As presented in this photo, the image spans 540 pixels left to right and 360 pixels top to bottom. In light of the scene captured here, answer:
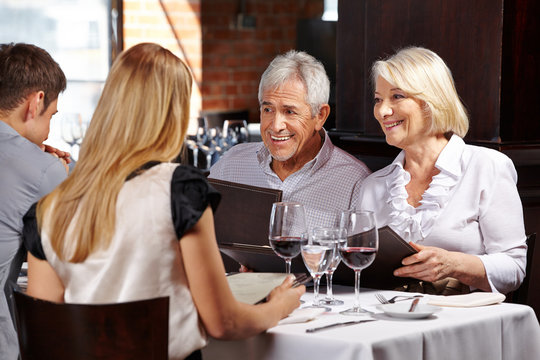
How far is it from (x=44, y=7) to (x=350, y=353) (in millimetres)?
4909

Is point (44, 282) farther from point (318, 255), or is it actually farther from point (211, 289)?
point (318, 255)

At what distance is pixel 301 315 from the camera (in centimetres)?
183

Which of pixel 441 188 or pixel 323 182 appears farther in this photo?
pixel 323 182

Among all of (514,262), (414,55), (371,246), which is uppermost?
(414,55)

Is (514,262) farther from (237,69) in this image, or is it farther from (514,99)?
(237,69)

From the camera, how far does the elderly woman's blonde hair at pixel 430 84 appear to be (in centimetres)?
260

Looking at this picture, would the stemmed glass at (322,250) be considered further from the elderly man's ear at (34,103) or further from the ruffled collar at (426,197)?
the elderly man's ear at (34,103)

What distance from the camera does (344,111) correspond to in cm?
375

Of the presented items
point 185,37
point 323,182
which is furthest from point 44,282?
point 185,37

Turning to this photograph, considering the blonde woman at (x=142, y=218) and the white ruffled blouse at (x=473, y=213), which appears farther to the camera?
the white ruffled blouse at (x=473, y=213)

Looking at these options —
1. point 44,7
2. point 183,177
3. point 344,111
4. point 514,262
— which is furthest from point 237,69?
point 183,177

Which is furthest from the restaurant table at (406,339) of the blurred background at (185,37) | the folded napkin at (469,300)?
the blurred background at (185,37)

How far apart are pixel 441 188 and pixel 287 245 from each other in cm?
77

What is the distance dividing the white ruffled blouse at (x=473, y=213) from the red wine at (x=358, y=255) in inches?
24.8
